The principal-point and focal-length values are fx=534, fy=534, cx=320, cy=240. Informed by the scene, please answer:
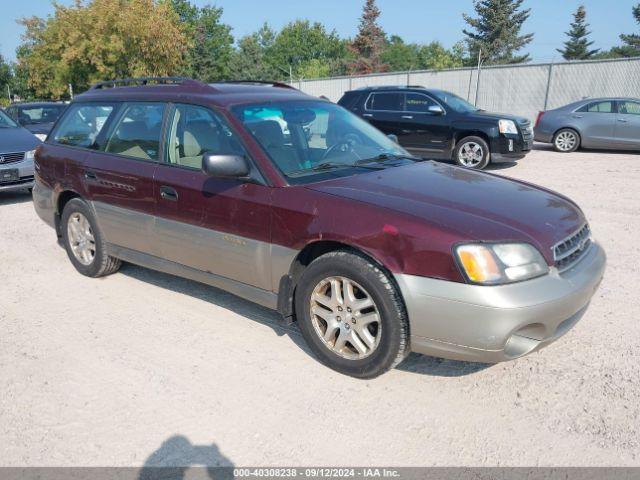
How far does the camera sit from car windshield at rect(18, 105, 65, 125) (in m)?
13.8

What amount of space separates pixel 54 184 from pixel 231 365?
2.97 m

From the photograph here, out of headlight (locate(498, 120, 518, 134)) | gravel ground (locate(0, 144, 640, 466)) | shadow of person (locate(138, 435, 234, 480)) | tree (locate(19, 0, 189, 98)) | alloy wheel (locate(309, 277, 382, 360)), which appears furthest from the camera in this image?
tree (locate(19, 0, 189, 98))

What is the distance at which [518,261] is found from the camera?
281 cm

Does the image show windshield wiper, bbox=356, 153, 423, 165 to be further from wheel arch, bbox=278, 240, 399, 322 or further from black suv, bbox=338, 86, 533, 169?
black suv, bbox=338, 86, 533, 169

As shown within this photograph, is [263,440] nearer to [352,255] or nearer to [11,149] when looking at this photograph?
[352,255]

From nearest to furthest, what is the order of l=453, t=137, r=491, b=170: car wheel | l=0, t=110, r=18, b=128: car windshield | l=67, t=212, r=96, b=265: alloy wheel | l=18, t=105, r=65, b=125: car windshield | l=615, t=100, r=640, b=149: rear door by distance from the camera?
1. l=67, t=212, r=96, b=265: alloy wheel
2. l=0, t=110, r=18, b=128: car windshield
3. l=453, t=137, r=491, b=170: car wheel
4. l=615, t=100, r=640, b=149: rear door
5. l=18, t=105, r=65, b=125: car windshield

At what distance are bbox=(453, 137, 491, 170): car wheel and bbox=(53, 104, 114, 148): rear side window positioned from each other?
25.8ft

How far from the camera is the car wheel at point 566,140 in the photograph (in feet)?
44.8

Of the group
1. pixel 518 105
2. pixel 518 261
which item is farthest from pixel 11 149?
pixel 518 105

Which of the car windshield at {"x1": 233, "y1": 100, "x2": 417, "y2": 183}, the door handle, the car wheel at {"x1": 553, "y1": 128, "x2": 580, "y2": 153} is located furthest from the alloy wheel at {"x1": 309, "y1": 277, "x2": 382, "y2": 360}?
the car wheel at {"x1": 553, "y1": 128, "x2": 580, "y2": 153}

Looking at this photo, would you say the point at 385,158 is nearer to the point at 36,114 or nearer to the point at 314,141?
the point at 314,141

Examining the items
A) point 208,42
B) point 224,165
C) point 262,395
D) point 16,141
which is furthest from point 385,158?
point 208,42

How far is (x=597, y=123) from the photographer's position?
1323cm

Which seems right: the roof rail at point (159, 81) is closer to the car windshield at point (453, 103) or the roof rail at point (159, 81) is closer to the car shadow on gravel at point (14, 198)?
the car shadow on gravel at point (14, 198)
